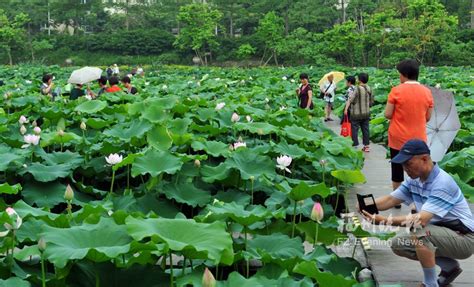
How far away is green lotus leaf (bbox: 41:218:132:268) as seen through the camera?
238 cm

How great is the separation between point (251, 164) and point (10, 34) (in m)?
39.9

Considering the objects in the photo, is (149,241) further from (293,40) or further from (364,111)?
(293,40)

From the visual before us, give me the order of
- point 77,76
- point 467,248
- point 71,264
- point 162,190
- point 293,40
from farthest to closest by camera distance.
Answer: point 293,40, point 77,76, point 162,190, point 467,248, point 71,264

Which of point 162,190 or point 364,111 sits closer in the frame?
point 162,190

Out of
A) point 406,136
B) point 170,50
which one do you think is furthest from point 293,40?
point 406,136

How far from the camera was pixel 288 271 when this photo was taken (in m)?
2.86

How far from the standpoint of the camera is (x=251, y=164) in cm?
435

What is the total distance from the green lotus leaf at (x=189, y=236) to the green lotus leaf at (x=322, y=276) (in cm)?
29

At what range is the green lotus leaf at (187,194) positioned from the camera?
153 inches

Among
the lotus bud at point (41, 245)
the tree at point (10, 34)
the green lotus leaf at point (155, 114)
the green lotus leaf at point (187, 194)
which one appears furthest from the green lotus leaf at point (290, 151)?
the tree at point (10, 34)

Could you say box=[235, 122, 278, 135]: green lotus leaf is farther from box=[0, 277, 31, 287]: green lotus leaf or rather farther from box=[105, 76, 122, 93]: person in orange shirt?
box=[105, 76, 122, 93]: person in orange shirt

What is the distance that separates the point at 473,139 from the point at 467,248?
477 centimetres

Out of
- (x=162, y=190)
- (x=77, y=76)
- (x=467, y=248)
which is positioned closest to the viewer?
(x=467, y=248)

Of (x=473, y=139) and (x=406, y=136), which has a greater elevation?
(x=406, y=136)
